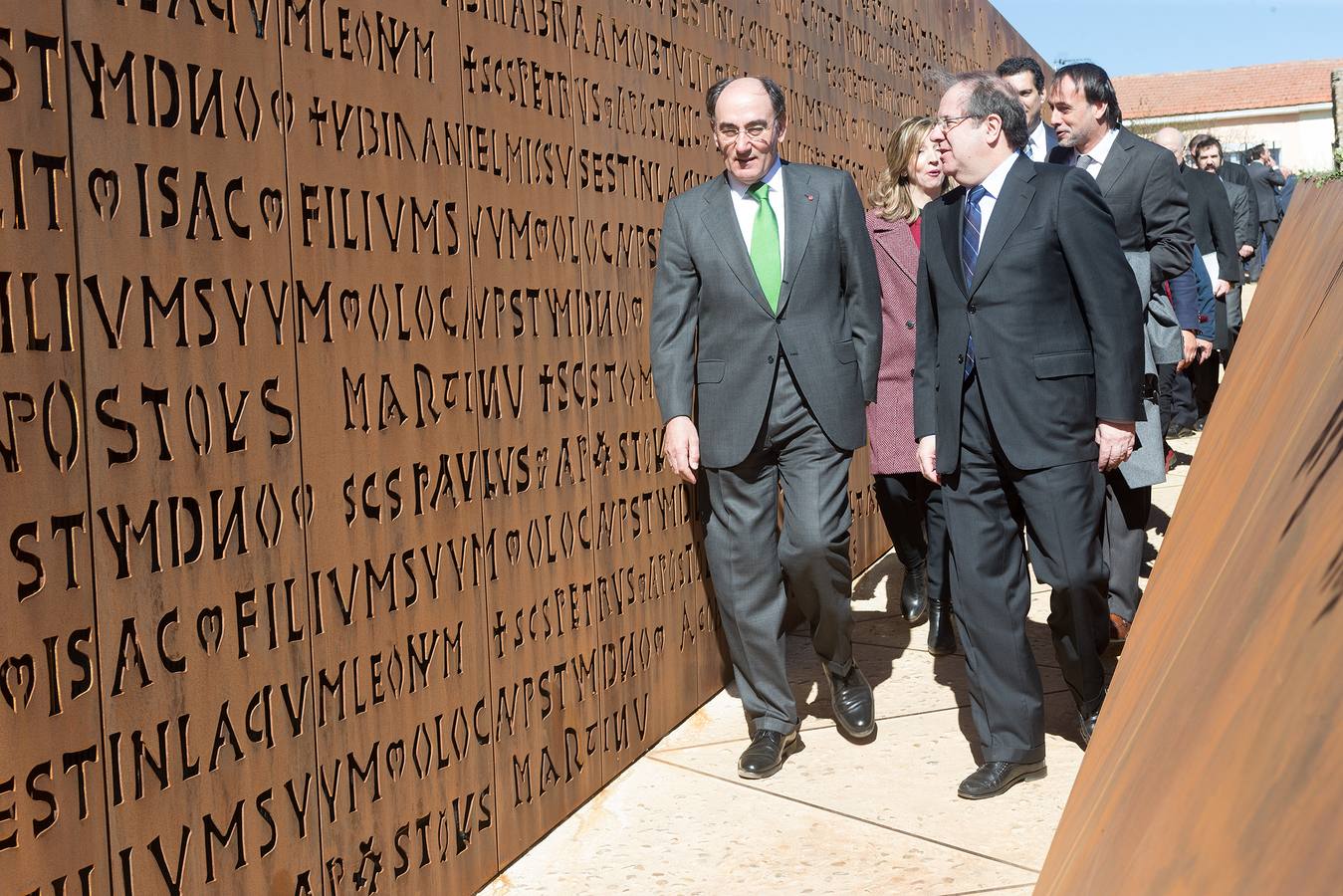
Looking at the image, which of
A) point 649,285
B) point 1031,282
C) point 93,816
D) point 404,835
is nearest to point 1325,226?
point 93,816

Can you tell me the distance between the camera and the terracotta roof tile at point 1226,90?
201 feet

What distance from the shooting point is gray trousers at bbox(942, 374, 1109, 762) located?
4.19 m

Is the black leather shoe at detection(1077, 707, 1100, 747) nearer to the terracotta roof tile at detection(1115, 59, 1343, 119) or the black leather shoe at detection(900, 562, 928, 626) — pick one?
the black leather shoe at detection(900, 562, 928, 626)

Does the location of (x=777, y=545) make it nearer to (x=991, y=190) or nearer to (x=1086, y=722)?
(x=1086, y=722)

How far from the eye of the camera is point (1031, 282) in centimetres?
410

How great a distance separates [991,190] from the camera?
419 centimetres

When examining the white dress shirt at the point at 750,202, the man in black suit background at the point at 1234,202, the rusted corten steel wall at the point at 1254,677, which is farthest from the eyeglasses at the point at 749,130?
the man in black suit background at the point at 1234,202

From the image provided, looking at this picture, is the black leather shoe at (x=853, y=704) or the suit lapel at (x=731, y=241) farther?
the black leather shoe at (x=853, y=704)

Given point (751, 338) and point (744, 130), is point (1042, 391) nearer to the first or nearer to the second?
point (751, 338)

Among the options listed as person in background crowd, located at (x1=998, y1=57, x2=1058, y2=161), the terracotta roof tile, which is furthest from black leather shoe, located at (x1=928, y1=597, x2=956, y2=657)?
the terracotta roof tile

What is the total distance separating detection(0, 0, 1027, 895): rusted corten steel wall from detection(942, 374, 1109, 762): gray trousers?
1.05 m

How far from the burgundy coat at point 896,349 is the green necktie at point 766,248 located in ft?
4.89

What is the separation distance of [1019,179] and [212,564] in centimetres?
257

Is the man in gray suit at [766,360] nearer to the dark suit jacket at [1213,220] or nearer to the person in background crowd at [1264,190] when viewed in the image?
the dark suit jacket at [1213,220]
